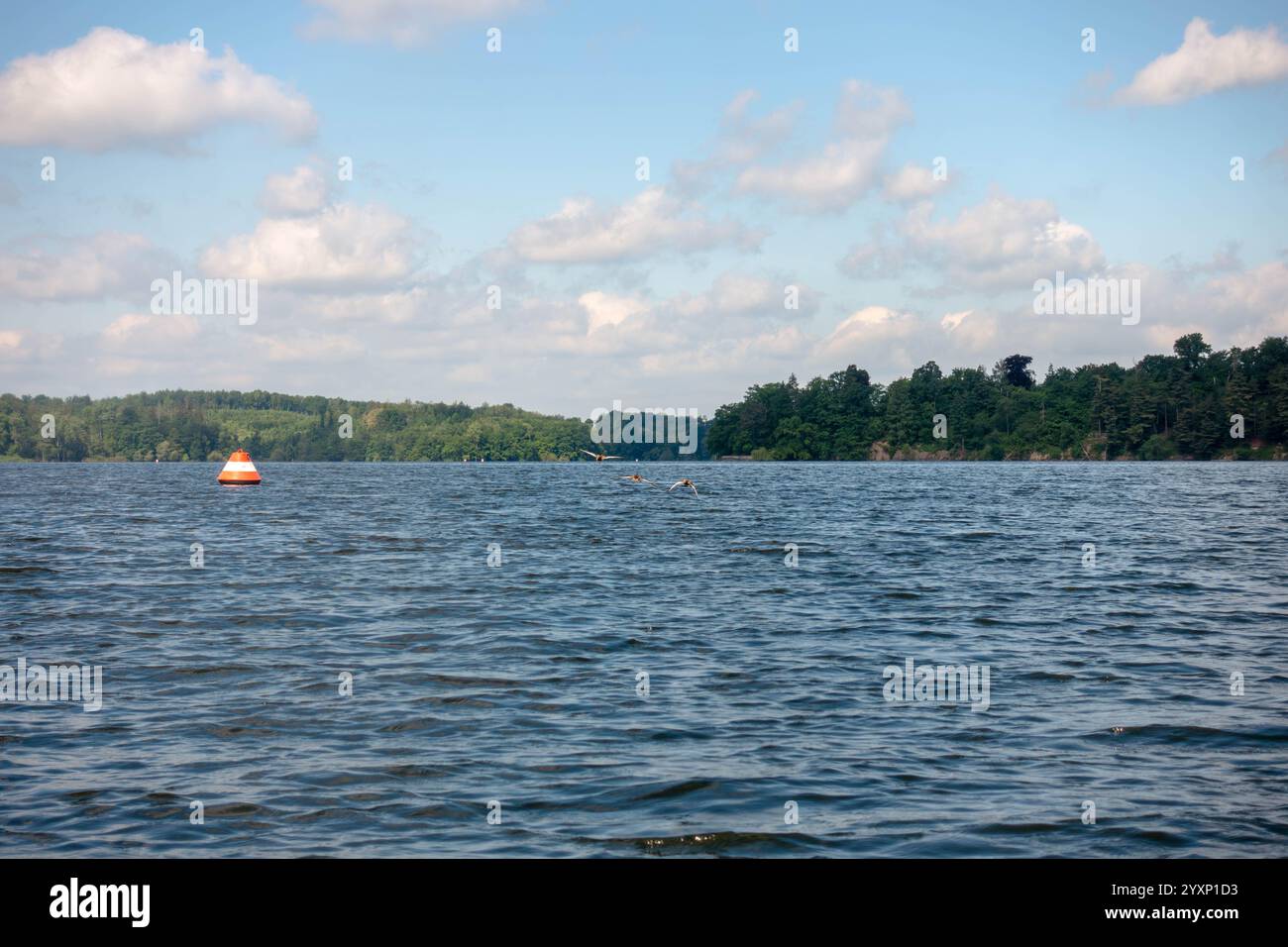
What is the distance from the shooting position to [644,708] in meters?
16.9

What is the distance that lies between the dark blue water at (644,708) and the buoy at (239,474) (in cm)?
8609

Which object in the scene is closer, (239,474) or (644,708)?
(644,708)

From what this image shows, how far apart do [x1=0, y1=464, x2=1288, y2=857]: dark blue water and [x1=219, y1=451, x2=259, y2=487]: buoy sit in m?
86.1

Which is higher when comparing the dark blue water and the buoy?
the buoy

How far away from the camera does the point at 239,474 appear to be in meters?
125

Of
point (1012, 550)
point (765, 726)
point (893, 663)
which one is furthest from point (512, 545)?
point (765, 726)

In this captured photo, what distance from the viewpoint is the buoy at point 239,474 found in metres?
124

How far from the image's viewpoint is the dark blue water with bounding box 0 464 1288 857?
453 inches

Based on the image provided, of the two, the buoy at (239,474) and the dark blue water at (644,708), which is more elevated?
the buoy at (239,474)

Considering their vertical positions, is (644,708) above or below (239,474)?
below

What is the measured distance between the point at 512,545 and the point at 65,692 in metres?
30.6

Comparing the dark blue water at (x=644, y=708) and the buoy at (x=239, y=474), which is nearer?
the dark blue water at (x=644, y=708)

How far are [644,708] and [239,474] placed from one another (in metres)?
118
